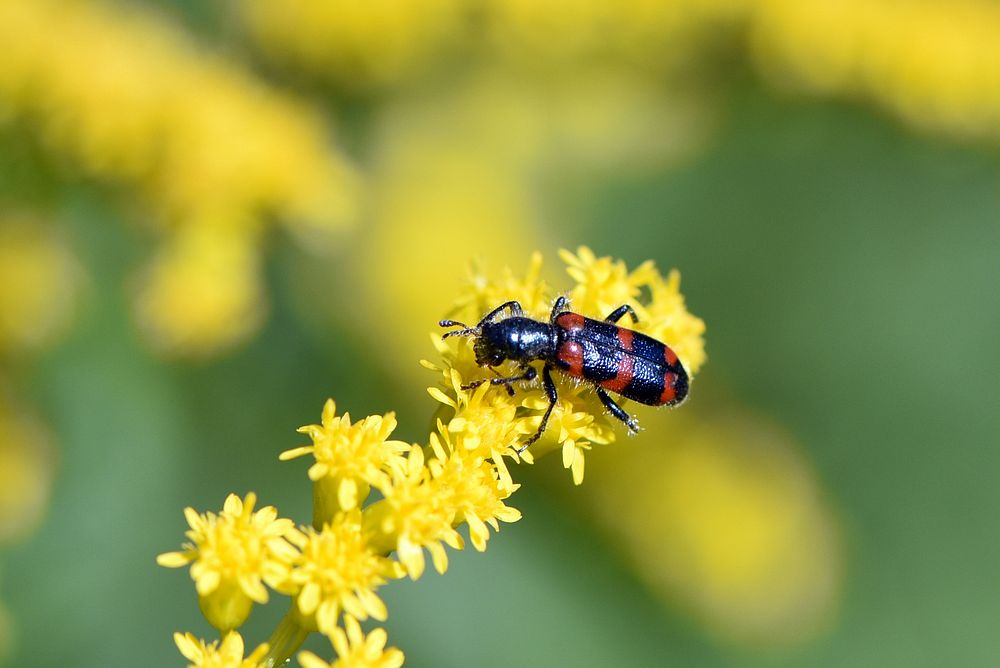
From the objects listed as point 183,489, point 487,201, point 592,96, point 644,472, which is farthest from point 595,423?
point 592,96

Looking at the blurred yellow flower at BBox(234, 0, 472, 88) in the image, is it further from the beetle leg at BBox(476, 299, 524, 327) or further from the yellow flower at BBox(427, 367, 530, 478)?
the yellow flower at BBox(427, 367, 530, 478)

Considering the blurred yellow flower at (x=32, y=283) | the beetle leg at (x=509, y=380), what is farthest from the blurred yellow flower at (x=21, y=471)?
the beetle leg at (x=509, y=380)

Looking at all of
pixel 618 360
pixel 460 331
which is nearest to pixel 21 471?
pixel 460 331

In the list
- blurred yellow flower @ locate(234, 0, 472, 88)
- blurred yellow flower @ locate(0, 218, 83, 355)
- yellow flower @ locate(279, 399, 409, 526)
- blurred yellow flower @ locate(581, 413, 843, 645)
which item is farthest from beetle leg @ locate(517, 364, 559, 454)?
blurred yellow flower @ locate(234, 0, 472, 88)

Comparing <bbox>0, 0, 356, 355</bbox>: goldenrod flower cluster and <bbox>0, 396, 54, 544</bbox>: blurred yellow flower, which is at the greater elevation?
<bbox>0, 0, 356, 355</bbox>: goldenrod flower cluster

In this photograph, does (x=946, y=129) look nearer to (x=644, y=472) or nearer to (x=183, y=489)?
(x=644, y=472)

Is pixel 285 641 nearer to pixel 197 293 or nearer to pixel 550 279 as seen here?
pixel 197 293

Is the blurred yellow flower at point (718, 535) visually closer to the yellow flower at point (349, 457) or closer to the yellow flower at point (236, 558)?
the yellow flower at point (349, 457)
